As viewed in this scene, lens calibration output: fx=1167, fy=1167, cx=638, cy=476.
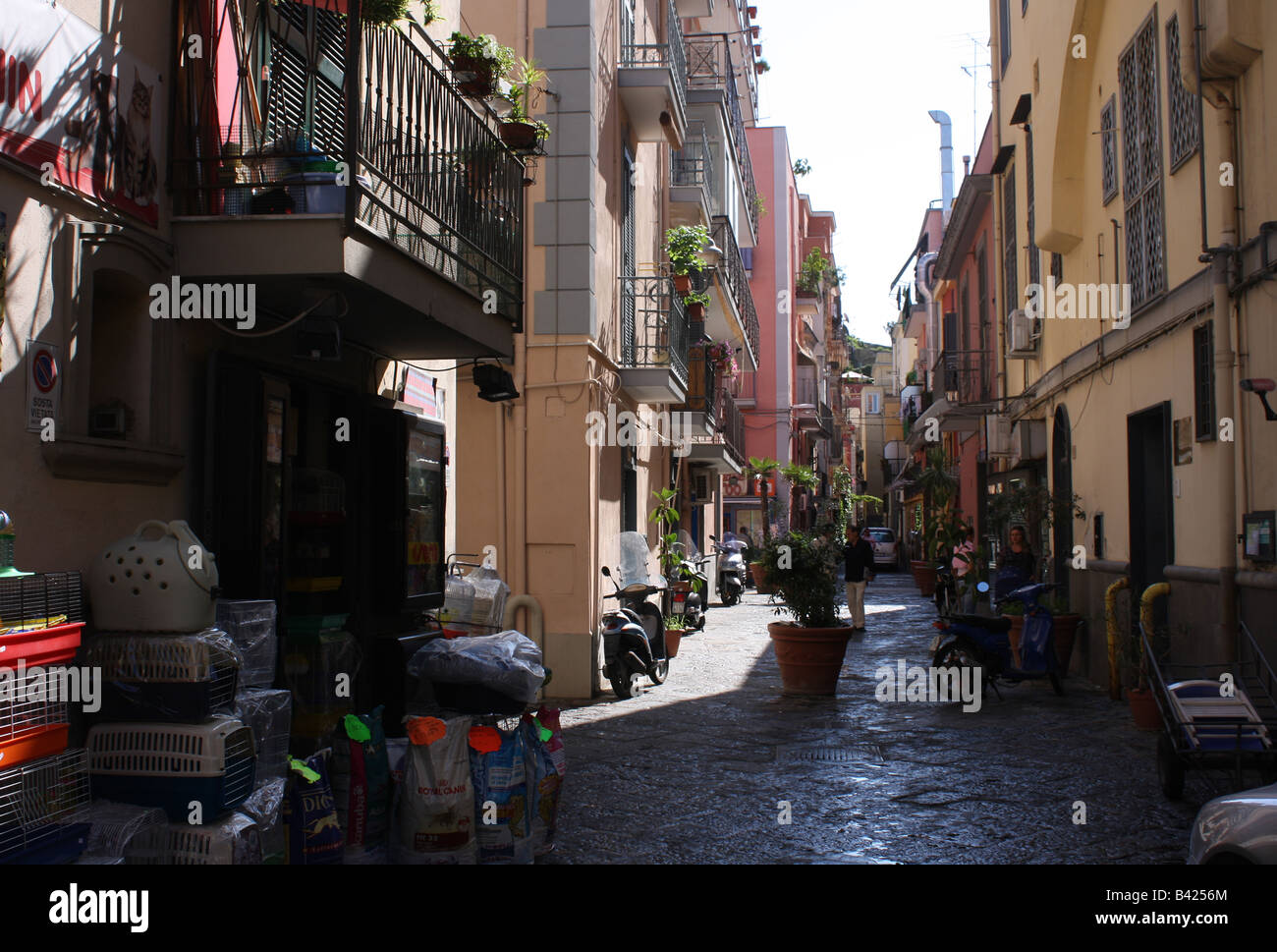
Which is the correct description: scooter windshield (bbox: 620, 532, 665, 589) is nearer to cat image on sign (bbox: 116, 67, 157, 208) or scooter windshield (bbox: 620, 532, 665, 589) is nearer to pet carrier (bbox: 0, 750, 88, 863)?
cat image on sign (bbox: 116, 67, 157, 208)

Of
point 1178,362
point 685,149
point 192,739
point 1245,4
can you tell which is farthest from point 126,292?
point 685,149

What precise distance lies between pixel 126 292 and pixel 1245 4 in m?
7.39

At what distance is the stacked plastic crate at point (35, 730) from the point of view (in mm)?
3836

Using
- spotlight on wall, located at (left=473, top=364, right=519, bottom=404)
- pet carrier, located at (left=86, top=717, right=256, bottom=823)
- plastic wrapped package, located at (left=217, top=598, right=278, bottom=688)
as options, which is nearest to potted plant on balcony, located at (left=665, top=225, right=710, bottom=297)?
spotlight on wall, located at (left=473, top=364, right=519, bottom=404)

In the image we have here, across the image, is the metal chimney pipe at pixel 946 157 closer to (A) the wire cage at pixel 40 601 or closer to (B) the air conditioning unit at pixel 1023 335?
(B) the air conditioning unit at pixel 1023 335

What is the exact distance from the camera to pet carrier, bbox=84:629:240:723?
4.54m

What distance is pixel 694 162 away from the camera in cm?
2019

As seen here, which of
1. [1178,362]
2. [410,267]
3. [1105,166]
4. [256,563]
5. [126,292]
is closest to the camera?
[126,292]

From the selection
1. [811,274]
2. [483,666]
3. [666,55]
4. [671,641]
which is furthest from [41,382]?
[811,274]

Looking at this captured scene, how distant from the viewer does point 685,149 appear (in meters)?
20.9

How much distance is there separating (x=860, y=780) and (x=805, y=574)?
360cm

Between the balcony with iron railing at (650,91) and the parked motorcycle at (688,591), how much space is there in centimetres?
637

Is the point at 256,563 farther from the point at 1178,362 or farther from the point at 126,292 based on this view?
the point at 1178,362
